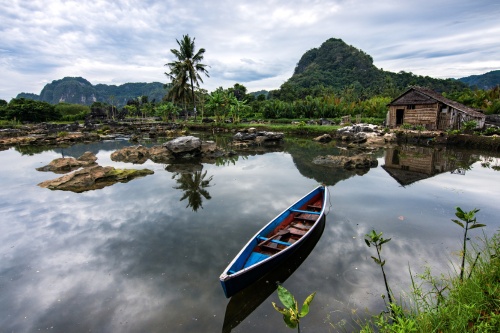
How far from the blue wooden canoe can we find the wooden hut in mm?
27792

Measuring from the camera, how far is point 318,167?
1917cm

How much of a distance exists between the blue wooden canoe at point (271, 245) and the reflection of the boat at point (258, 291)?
0.40m

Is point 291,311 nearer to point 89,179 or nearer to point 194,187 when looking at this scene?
point 194,187

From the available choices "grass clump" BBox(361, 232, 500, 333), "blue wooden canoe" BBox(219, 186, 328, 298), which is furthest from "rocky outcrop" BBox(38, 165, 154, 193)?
"grass clump" BBox(361, 232, 500, 333)

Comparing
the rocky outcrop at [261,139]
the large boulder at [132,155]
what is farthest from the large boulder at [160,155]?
the rocky outcrop at [261,139]

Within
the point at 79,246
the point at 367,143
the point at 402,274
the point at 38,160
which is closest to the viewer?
the point at 402,274

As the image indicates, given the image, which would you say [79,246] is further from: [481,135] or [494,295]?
[481,135]

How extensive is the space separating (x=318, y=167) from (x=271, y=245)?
12.7 m

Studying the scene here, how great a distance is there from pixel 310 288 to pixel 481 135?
28526 millimetres

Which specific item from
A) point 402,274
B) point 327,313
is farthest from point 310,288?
point 402,274

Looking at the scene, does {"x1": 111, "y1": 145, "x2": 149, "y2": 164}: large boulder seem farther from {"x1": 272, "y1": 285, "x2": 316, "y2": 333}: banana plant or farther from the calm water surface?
{"x1": 272, "y1": 285, "x2": 316, "y2": 333}: banana plant

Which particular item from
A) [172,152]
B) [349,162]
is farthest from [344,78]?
[172,152]

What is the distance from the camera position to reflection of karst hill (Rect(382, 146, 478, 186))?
667 inches

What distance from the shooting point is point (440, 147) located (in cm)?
2636
